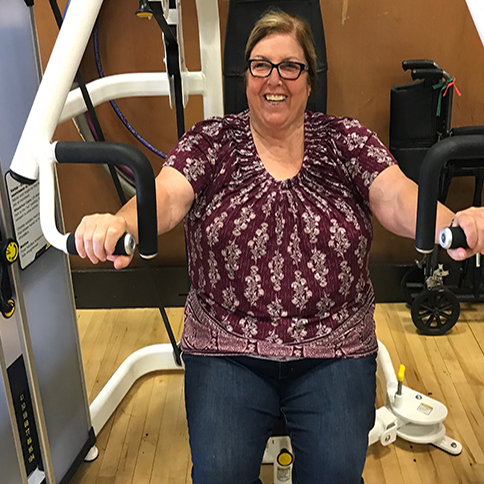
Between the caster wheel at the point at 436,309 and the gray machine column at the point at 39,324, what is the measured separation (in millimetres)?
1355

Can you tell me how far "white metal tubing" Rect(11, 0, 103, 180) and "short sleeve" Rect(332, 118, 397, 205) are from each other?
0.68 metres

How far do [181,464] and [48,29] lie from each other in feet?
5.62

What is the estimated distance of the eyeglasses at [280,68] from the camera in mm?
1351

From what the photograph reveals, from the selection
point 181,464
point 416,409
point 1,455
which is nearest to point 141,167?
point 1,455

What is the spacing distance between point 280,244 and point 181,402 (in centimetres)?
98

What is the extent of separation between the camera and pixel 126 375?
208 cm

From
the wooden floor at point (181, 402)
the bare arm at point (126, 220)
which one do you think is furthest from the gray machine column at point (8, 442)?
the bare arm at point (126, 220)

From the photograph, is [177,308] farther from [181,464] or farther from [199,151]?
[199,151]

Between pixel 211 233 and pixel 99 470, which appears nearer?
pixel 211 233

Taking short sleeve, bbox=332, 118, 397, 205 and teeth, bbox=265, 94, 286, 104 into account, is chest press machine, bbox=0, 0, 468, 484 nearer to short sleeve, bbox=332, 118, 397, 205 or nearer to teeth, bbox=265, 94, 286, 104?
teeth, bbox=265, 94, 286, 104

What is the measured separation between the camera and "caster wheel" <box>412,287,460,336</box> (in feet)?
7.58

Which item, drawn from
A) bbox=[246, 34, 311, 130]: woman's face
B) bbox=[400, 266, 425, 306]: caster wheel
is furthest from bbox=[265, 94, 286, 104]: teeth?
bbox=[400, 266, 425, 306]: caster wheel

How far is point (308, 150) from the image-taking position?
4.68 feet

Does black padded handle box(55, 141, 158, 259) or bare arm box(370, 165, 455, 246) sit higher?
black padded handle box(55, 141, 158, 259)
